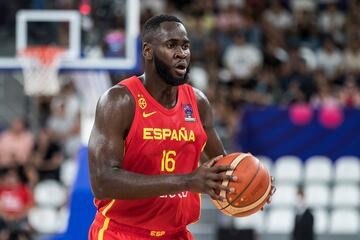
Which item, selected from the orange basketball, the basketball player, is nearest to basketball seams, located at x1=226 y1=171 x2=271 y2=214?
the orange basketball

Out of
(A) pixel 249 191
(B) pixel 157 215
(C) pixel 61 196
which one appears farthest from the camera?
(C) pixel 61 196

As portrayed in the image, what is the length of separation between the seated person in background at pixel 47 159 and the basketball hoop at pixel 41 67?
8.04 feet

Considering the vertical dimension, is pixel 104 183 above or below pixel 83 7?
below

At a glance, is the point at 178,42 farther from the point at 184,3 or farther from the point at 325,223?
the point at 184,3

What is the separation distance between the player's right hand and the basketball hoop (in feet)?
21.9

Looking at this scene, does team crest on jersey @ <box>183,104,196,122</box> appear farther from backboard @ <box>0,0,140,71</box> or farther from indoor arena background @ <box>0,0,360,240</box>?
backboard @ <box>0,0,140,71</box>

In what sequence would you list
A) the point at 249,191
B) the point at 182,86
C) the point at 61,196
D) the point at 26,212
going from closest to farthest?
the point at 249,191
the point at 182,86
the point at 26,212
the point at 61,196

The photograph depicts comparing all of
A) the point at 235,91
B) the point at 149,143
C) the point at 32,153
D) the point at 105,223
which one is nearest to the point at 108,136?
the point at 149,143

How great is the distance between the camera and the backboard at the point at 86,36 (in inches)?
425

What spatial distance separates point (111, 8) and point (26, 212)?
3318 millimetres

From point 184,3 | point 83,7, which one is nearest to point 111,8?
point 83,7

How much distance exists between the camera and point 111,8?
37.3 ft

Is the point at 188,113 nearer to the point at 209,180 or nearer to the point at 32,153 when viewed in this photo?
the point at 209,180

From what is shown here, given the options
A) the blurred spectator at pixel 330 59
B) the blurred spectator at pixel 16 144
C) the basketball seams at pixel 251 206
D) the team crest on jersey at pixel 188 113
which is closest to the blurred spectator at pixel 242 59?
the blurred spectator at pixel 330 59
